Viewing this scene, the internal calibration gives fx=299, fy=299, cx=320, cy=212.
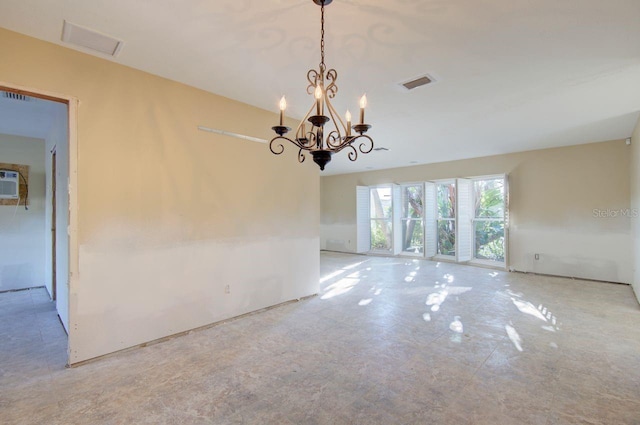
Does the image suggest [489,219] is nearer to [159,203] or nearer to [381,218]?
[381,218]

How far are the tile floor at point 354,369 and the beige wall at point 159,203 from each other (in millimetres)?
292

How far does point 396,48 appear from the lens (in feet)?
7.73

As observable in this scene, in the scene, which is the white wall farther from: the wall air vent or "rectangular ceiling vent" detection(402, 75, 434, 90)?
"rectangular ceiling vent" detection(402, 75, 434, 90)

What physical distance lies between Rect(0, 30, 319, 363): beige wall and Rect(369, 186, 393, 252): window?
4.99 metres

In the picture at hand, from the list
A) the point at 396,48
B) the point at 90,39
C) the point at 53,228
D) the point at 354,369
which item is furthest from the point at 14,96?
the point at 354,369

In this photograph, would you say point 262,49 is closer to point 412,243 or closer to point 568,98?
point 568,98

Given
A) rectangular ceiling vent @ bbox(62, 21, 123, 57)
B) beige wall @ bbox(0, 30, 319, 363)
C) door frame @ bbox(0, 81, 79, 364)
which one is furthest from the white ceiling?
door frame @ bbox(0, 81, 79, 364)

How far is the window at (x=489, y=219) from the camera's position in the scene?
21.4ft

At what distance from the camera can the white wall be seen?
→ 4590 millimetres

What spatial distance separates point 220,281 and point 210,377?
3.93 ft

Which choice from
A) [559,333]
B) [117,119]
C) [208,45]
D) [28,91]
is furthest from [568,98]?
[28,91]

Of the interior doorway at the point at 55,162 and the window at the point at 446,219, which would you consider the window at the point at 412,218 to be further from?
the interior doorway at the point at 55,162

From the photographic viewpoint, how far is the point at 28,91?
2.26 m

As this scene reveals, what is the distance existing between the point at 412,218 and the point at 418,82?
18.0 feet
